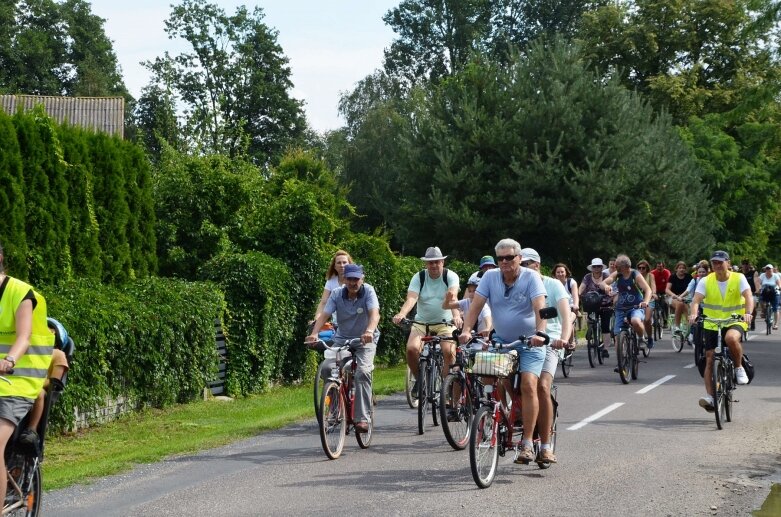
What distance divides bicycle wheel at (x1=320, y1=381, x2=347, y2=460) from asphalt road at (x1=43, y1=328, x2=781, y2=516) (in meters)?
0.13

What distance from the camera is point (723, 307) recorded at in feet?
44.7

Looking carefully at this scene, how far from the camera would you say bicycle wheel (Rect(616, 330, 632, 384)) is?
1847 cm

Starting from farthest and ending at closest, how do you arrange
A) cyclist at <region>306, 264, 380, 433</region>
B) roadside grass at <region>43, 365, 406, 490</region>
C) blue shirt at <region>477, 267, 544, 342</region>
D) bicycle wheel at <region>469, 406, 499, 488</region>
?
cyclist at <region>306, 264, 380, 433</region> → roadside grass at <region>43, 365, 406, 490</region> → blue shirt at <region>477, 267, 544, 342</region> → bicycle wheel at <region>469, 406, 499, 488</region>

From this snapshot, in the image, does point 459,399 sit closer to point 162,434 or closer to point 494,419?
point 494,419

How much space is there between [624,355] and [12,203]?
931 centimetres

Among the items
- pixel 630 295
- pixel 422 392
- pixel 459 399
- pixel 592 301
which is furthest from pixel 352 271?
pixel 592 301

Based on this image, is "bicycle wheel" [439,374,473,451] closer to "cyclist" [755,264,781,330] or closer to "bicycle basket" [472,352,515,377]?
"bicycle basket" [472,352,515,377]

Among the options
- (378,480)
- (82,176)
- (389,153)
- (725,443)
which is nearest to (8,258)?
(82,176)

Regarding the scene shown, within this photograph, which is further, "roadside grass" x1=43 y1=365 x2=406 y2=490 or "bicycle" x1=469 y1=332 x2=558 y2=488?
"roadside grass" x1=43 y1=365 x2=406 y2=490

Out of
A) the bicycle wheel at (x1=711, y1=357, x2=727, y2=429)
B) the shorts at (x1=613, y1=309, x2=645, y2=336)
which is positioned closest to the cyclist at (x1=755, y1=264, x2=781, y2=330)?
the shorts at (x1=613, y1=309, x2=645, y2=336)

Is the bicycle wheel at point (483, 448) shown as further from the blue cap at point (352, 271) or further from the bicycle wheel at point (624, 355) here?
the bicycle wheel at point (624, 355)

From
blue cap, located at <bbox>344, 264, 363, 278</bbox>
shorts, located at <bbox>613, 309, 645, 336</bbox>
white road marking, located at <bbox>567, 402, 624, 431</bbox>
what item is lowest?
white road marking, located at <bbox>567, 402, 624, 431</bbox>

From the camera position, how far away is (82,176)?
53.3 ft

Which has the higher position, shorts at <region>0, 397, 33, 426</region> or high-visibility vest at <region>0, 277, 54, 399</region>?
high-visibility vest at <region>0, 277, 54, 399</region>
